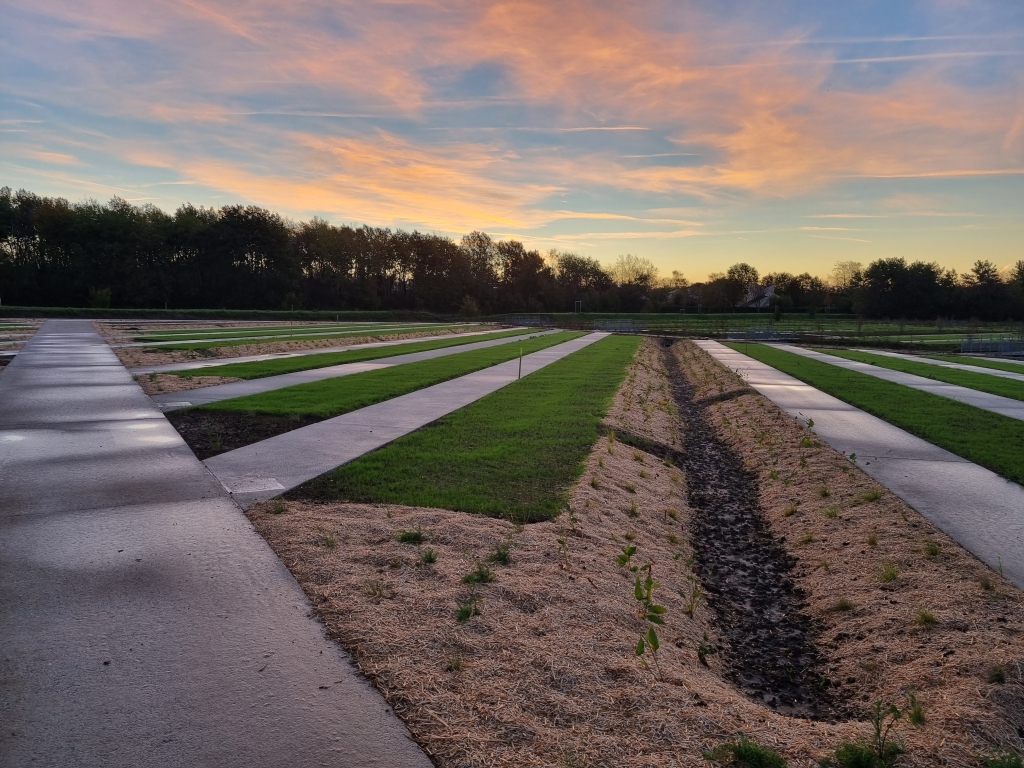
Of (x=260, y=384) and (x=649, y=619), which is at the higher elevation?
(x=260, y=384)

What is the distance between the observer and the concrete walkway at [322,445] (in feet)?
24.9

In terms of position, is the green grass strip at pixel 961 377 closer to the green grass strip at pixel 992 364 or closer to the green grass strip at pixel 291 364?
the green grass strip at pixel 992 364

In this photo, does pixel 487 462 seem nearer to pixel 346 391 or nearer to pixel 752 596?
pixel 752 596

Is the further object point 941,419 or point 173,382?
point 173,382

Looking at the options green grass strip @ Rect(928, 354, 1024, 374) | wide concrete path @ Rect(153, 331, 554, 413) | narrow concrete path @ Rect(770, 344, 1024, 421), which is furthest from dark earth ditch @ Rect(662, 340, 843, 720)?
green grass strip @ Rect(928, 354, 1024, 374)

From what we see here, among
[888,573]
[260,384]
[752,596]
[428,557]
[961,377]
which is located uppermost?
[961,377]

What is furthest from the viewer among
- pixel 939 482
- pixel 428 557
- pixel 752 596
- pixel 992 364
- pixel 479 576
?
pixel 992 364

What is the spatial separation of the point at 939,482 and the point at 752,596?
3.81 meters

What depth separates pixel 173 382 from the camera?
1584 cm

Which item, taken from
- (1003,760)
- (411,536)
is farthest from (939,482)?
(411,536)

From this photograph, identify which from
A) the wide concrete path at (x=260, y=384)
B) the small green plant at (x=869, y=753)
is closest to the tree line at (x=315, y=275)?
the wide concrete path at (x=260, y=384)

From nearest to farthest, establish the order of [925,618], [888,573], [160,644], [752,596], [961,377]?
[160,644], [925,618], [888,573], [752,596], [961,377]

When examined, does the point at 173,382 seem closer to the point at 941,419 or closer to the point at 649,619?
the point at 649,619

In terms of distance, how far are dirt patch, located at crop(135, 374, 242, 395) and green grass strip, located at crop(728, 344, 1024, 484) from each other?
1514 cm
